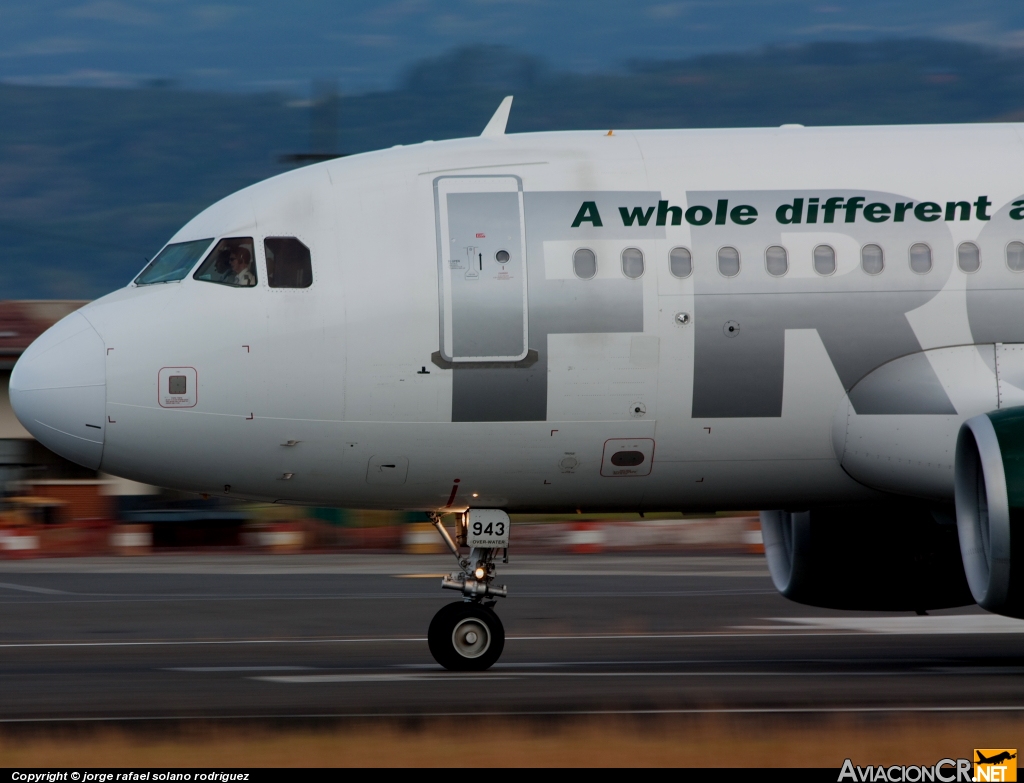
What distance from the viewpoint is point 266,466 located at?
41.2 feet

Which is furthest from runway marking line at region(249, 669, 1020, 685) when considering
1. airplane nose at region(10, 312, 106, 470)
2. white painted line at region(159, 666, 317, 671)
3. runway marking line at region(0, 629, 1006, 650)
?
runway marking line at region(0, 629, 1006, 650)

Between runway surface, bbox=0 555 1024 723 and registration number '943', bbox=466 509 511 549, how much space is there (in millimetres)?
1163

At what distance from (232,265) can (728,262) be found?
160 inches

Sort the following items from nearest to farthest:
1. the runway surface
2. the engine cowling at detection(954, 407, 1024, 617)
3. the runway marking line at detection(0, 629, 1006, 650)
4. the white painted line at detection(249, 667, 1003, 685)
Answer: the engine cowling at detection(954, 407, 1024, 617), the runway surface, the white painted line at detection(249, 667, 1003, 685), the runway marking line at detection(0, 629, 1006, 650)

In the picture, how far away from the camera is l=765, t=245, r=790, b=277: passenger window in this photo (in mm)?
12461

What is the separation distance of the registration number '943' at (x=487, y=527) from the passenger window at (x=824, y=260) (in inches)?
133

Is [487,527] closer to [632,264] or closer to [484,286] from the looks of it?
[484,286]

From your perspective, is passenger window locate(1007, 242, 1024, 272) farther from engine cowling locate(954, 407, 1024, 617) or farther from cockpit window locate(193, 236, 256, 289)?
cockpit window locate(193, 236, 256, 289)

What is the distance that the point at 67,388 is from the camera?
1200 centimetres

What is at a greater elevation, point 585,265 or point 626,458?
point 585,265

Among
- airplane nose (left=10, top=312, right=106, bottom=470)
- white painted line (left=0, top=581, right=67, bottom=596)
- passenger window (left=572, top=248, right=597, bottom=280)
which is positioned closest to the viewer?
airplane nose (left=10, top=312, right=106, bottom=470)

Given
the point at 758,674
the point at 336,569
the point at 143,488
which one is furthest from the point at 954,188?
the point at 143,488

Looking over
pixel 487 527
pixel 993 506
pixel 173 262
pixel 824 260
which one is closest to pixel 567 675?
pixel 487 527

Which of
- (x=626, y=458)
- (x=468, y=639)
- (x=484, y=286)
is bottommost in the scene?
(x=468, y=639)
